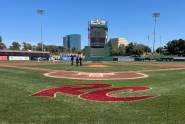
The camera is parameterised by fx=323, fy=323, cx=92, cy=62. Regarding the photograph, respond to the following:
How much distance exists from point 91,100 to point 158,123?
4.11 m

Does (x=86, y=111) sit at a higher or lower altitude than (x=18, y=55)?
lower

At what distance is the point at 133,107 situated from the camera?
35.0 ft

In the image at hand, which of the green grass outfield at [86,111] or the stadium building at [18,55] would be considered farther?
the stadium building at [18,55]

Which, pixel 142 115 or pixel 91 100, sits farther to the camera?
pixel 91 100

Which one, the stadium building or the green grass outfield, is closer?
the green grass outfield

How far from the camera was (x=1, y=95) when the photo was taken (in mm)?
13477

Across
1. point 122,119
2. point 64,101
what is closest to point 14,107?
point 64,101

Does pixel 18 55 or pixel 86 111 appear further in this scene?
pixel 18 55

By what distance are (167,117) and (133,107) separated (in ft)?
5.68

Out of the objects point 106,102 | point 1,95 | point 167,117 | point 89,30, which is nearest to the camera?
point 167,117

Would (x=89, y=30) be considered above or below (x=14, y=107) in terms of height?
above

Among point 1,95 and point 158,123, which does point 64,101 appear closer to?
point 1,95

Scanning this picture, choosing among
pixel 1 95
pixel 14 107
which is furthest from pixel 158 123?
pixel 1 95

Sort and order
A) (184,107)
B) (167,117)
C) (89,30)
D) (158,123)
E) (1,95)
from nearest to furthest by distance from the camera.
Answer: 1. (158,123)
2. (167,117)
3. (184,107)
4. (1,95)
5. (89,30)
